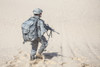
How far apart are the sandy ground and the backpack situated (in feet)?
2.81

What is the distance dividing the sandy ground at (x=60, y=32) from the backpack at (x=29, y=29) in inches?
33.7

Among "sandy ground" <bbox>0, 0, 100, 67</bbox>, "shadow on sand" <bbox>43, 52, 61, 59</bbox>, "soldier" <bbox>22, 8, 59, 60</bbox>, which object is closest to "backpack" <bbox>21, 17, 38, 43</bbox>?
"soldier" <bbox>22, 8, 59, 60</bbox>

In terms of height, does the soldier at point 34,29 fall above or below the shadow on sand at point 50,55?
above

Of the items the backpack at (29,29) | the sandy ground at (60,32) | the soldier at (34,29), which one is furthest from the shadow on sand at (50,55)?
the backpack at (29,29)

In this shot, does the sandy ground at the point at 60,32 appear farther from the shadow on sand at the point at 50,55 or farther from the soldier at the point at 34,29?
the soldier at the point at 34,29

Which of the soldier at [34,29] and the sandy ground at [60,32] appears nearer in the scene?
the soldier at [34,29]

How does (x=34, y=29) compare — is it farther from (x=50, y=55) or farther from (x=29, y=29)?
(x=50, y=55)

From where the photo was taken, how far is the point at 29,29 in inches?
252

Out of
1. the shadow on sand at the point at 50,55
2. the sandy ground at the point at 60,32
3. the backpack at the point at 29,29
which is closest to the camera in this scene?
→ the backpack at the point at 29,29

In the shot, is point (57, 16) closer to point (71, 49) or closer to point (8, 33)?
point (8, 33)

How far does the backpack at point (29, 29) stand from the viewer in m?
6.37

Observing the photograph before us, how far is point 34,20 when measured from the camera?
21.5ft

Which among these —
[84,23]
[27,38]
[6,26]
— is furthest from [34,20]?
[84,23]

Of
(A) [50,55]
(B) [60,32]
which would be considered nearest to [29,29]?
(A) [50,55]
